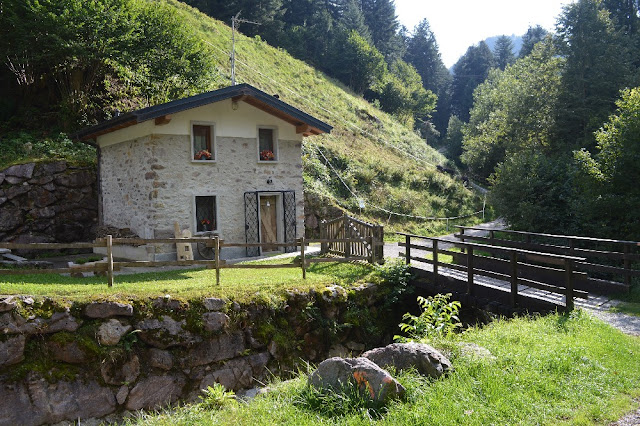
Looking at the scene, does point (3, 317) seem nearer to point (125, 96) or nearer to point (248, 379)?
point (248, 379)

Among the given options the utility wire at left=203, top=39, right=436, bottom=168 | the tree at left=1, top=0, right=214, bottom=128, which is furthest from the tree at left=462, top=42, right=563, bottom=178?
the tree at left=1, top=0, right=214, bottom=128

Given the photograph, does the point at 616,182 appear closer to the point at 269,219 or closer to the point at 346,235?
the point at 346,235

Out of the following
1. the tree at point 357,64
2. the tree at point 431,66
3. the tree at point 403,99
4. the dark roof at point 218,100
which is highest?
the tree at point 431,66

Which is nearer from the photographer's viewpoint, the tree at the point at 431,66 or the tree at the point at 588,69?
the tree at the point at 588,69

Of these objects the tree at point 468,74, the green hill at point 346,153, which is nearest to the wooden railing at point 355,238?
the green hill at point 346,153

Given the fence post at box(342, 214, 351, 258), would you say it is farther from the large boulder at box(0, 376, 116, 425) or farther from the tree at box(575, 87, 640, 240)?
the large boulder at box(0, 376, 116, 425)

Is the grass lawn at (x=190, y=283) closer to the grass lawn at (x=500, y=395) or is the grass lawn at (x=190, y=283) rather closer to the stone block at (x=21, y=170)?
the grass lawn at (x=500, y=395)

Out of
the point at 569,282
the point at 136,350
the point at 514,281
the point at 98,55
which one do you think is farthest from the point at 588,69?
the point at 136,350

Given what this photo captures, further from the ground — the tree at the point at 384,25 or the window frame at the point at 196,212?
the tree at the point at 384,25

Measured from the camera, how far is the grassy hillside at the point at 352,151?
25.0 metres

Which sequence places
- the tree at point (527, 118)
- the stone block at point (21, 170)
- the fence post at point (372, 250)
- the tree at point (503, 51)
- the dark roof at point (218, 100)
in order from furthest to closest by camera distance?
the tree at point (503, 51) → the tree at point (527, 118) → the stone block at point (21, 170) → the fence post at point (372, 250) → the dark roof at point (218, 100)

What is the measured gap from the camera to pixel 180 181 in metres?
14.1

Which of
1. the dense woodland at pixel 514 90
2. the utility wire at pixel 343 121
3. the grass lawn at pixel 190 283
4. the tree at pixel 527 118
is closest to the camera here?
the grass lawn at pixel 190 283

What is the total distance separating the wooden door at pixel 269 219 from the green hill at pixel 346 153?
5.44 meters
